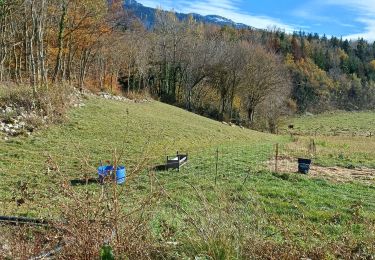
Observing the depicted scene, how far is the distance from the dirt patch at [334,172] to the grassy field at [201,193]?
3.29 ft

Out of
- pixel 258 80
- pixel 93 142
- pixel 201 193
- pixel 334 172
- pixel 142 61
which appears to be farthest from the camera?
pixel 258 80

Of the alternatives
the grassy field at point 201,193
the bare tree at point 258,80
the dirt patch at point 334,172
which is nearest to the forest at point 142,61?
the bare tree at point 258,80

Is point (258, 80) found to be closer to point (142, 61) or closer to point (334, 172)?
point (142, 61)

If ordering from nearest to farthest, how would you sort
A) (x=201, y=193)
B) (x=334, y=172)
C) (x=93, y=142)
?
(x=201, y=193)
(x=334, y=172)
(x=93, y=142)

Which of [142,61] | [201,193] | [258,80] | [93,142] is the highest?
[142,61]

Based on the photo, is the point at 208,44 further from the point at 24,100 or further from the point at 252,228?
the point at 252,228

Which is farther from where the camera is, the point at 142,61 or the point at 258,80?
the point at 258,80

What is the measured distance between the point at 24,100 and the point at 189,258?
757 inches

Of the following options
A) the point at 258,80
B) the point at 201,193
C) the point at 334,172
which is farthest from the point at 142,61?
the point at 201,193

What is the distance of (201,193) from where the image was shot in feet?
18.3

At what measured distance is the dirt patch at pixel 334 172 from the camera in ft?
56.2

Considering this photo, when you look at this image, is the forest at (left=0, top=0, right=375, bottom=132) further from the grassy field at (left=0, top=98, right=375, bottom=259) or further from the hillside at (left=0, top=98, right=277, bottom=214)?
the grassy field at (left=0, top=98, right=375, bottom=259)

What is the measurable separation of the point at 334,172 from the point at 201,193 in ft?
48.4

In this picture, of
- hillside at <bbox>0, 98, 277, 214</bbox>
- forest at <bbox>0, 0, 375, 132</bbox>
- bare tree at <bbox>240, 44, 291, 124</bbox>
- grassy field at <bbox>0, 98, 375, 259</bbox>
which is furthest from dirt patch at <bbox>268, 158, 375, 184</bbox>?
bare tree at <bbox>240, 44, 291, 124</bbox>
